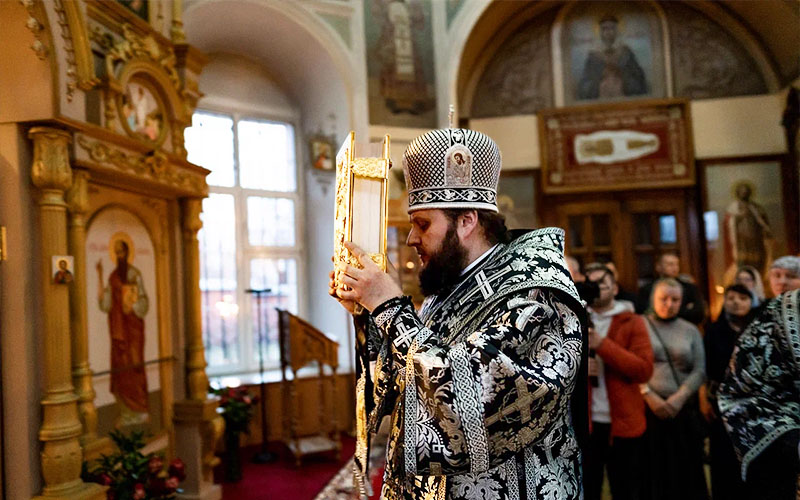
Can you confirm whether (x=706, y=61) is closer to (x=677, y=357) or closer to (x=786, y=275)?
(x=677, y=357)

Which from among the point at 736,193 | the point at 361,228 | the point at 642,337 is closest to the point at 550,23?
the point at 736,193

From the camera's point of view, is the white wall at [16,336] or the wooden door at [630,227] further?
the wooden door at [630,227]

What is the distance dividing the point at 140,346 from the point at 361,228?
3.36 metres

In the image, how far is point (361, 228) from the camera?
1552 mm

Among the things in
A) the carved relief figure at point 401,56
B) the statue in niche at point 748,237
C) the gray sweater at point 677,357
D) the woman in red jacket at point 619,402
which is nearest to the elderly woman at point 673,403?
the gray sweater at point 677,357

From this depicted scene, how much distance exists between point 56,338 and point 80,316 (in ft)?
0.85

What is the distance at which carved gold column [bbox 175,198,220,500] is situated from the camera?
4.68m

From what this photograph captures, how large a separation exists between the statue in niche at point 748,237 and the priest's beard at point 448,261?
25.3 ft

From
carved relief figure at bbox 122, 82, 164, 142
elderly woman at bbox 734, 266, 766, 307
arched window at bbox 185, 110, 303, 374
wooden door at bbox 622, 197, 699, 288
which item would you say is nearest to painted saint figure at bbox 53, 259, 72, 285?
carved relief figure at bbox 122, 82, 164, 142

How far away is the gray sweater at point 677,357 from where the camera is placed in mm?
3773

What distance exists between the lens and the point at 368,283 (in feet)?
4.91

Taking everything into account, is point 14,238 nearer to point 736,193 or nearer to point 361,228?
point 361,228

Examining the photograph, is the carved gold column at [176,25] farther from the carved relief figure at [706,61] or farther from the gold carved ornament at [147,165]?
the carved relief figure at [706,61]

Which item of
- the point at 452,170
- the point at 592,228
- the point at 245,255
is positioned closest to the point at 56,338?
the point at 452,170
